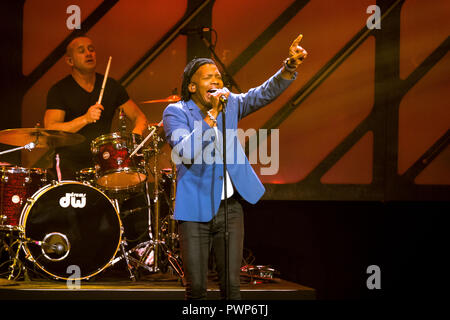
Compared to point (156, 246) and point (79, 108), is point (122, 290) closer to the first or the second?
point (156, 246)

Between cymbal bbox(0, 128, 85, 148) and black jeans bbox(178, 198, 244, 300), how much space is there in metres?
2.18

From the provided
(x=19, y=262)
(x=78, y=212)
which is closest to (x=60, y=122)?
(x=78, y=212)

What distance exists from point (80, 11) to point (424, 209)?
452cm

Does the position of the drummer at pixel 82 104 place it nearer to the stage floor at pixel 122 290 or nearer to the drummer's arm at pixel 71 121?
the drummer's arm at pixel 71 121

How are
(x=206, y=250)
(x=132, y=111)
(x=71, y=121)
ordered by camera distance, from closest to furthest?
1. (x=206, y=250)
2. (x=71, y=121)
3. (x=132, y=111)

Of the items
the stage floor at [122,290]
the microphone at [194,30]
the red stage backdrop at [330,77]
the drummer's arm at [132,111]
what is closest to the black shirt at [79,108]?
the drummer's arm at [132,111]

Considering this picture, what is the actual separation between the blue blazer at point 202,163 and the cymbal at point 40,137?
194 cm

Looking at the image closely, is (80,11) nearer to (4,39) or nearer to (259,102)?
(4,39)

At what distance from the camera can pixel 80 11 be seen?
5.84 m

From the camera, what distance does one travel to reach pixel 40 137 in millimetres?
4688

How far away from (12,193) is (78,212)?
2.00 ft

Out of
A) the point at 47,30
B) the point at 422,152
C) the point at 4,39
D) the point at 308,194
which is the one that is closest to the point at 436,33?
the point at 422,152

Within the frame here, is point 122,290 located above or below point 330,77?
below

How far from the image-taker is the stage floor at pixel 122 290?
14.0ft
